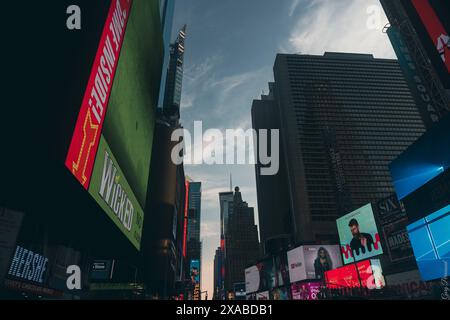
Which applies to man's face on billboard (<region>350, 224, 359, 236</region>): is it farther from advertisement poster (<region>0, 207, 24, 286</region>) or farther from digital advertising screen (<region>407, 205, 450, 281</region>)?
advertisement poster (<region>0, 207, 24, 286</region>)

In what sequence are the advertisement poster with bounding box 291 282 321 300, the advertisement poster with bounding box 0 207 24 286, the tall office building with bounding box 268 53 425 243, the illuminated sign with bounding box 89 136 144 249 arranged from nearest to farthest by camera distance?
the advertisement poster with bounding box 0 207 24 286
the illuminated sign with bounding box 89 136 144 249
the advertisement poster with bounding box 291 282 321 300
the tall office building with bounding box 268 53 425 243

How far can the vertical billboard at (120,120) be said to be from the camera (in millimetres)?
12219

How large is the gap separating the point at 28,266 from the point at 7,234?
250cm

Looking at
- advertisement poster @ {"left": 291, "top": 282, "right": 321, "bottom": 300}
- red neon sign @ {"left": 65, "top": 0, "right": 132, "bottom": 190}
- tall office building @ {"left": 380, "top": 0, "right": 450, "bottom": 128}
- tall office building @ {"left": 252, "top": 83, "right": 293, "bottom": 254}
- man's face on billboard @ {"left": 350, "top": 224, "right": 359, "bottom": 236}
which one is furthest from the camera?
tall office building @ {"left": 252, "top": 83, "right": 293, "bottom": 254}

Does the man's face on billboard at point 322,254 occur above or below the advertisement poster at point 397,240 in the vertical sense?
above

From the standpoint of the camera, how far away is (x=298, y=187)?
117 meters

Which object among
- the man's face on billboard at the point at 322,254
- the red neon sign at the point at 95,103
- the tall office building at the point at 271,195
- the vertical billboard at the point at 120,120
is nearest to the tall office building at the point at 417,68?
the vertical billboard at the point at 120,120

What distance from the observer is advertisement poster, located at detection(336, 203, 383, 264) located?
129 feet

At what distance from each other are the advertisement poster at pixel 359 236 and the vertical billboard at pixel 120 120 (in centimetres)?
3253

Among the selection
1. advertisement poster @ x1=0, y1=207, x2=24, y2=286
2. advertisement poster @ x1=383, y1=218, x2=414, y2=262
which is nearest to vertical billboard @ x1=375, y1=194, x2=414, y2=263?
advertisement poster @ x1=383, y1=218, x2=414, y2=262

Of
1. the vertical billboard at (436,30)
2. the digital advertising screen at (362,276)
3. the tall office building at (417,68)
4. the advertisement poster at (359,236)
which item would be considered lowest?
the digital advertising screen at (362,276)

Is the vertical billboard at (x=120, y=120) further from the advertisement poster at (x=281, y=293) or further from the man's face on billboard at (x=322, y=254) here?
the advertisement poster at (x=281, y=293)

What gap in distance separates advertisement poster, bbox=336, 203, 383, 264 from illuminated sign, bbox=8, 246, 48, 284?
39.5 meters
